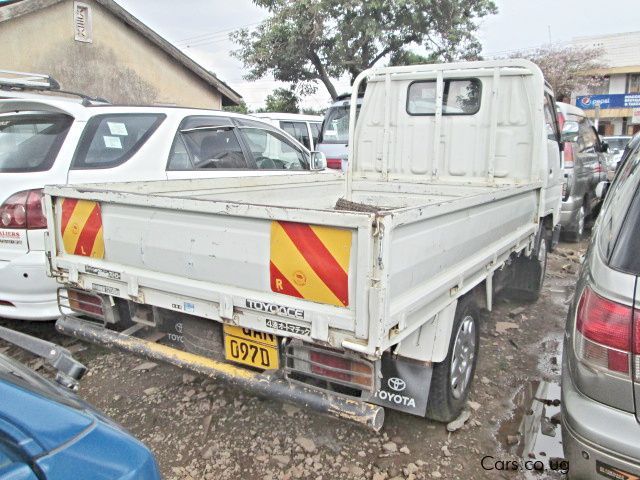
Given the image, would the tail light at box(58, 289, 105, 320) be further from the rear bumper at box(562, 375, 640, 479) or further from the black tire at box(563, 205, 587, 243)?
the black tire at box(563, 205, 587, 243)

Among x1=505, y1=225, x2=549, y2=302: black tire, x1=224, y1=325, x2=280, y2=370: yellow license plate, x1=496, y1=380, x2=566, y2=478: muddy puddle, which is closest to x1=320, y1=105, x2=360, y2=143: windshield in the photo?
→ x1=505, y1=225, x2=549, y2=302: black tire

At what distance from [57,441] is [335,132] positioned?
9.24 meters

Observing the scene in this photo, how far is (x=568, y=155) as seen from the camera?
6.84 m

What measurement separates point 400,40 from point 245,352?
63.3 feet

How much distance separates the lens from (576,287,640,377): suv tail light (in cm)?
183

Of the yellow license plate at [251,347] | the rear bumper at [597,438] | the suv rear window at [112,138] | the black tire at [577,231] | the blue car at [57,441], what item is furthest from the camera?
the black tire at [577,231]

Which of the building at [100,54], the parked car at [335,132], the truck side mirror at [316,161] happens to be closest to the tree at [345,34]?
the building at [100,54]

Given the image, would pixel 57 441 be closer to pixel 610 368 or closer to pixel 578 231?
pixel 610 368

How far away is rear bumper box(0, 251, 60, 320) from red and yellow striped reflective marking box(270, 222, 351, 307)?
2114 mm

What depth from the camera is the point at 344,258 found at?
2.01 m

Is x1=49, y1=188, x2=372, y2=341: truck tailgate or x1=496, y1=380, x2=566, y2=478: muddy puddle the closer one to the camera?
x1=49, y1=188, x2=372, y2=341: truck tailgate

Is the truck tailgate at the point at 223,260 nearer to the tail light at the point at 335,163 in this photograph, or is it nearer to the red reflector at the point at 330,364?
the red reflector at the point at 330,364

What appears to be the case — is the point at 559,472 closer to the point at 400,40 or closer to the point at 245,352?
the point at 245,352

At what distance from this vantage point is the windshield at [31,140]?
12.0ft
